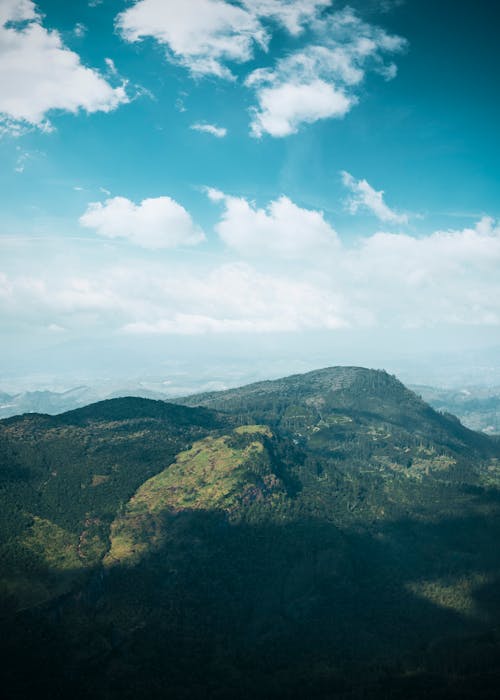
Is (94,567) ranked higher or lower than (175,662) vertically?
higher

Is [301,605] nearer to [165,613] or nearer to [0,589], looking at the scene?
[165,613]

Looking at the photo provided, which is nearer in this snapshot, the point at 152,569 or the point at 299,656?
the point at 299,656

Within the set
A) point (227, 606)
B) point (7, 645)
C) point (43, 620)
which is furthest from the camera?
point (227, 606)

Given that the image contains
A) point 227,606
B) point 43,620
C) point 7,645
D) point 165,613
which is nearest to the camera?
point 7,645

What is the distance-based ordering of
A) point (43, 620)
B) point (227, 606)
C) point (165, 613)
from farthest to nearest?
point (227, 606), point (165, 613), point (43, 620)

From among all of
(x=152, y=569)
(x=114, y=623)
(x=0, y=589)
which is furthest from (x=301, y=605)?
(x=0, y=589)

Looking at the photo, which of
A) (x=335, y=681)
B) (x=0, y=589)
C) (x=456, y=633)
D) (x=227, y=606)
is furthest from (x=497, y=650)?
(x=0, y=589)

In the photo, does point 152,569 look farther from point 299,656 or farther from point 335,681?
point 335,681

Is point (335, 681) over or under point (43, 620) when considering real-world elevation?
under

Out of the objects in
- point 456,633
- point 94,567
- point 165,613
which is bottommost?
point 456,633
